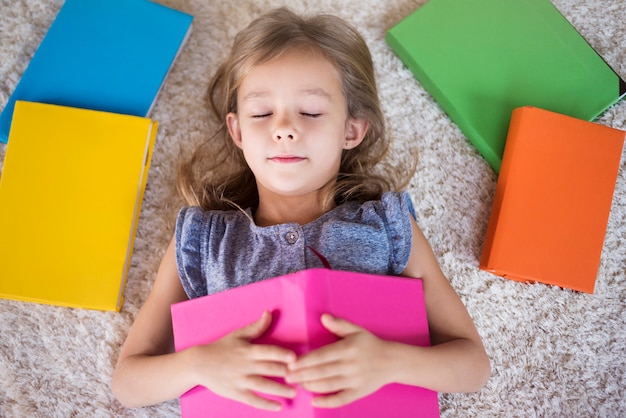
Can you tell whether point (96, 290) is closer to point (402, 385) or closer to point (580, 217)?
point (402, 385)

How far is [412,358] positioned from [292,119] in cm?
39

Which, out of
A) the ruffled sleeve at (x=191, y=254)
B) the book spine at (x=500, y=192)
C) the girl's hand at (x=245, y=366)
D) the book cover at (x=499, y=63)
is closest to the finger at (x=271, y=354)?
the girl's hand at (x=245, y=366)

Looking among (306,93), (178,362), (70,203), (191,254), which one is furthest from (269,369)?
(70,203)

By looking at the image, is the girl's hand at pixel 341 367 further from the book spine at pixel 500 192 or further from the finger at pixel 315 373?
the book spine at pixel 500 192

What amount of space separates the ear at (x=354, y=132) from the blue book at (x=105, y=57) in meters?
0.39

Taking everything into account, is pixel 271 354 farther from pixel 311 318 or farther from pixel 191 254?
pixel 191 254

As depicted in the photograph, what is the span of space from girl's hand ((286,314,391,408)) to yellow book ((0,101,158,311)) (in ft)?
Answer: 1.50

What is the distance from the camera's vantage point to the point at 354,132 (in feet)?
3.06

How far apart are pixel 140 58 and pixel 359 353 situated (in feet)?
2.35

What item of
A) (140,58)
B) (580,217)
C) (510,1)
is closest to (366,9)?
(510,1)

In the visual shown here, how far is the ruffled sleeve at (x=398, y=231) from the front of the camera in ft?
2.89

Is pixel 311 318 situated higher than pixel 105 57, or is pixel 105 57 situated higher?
pixel 105 57

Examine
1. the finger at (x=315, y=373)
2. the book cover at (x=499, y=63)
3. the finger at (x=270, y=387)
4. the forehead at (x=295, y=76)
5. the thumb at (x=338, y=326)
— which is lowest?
the finger at (x=270, y=387)

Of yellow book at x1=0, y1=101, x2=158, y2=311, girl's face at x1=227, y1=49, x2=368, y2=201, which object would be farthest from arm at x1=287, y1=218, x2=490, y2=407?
yellow book at x1=0, y1=101, x2=158, y2=311
